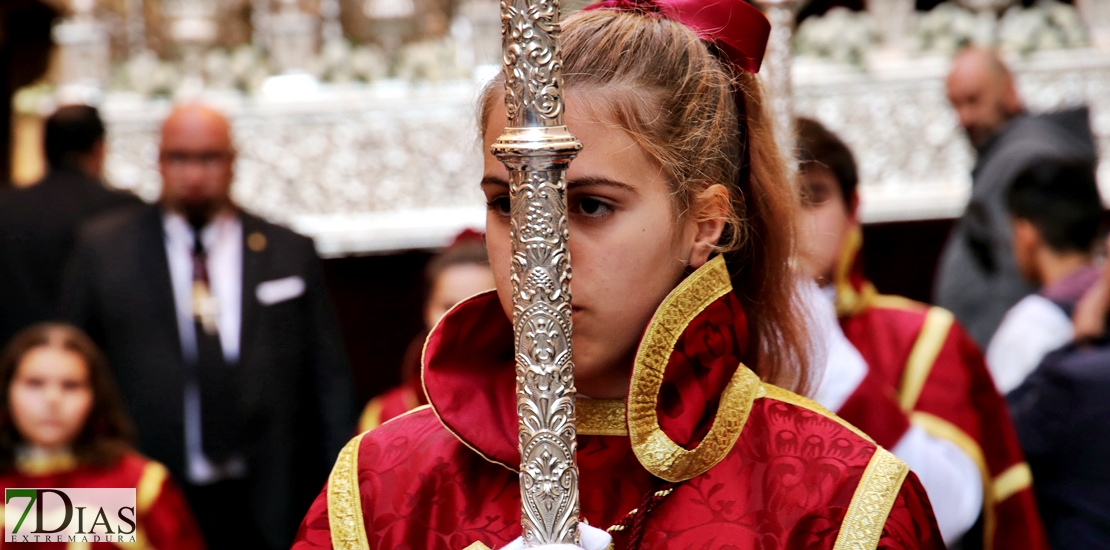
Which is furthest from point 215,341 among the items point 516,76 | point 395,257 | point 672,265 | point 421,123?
point 516,76

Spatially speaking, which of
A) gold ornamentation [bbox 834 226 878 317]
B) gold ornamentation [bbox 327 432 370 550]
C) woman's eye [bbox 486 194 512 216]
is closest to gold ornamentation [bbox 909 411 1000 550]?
gold ornamentation [bbox 834 226 878 317]

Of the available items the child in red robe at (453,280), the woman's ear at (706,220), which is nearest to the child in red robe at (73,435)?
the child in red robe at (453,280)

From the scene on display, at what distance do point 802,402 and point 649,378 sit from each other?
10.8 inches

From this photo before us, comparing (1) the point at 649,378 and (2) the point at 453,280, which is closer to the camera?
(1) the point at 649,378

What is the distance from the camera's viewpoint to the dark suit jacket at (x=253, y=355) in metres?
4.43

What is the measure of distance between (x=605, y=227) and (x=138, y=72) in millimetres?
6072

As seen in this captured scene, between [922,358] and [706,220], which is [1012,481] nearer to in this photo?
[922,358]

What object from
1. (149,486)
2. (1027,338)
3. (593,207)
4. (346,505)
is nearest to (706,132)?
(593,207)

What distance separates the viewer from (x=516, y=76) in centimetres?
130

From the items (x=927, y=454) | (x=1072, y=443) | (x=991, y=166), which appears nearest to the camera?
(x=927, y=454)

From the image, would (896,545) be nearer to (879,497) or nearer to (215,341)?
(879,497)

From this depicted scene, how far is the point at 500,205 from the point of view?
157 cm

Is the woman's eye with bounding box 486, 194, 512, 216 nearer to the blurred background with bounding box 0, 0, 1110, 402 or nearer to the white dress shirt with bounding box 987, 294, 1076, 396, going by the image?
the white dress shirt with bounding box 987, 294, 1076, 396

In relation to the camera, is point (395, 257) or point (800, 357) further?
point (395, 257)
